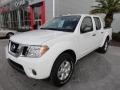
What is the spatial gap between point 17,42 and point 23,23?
16.9 metres

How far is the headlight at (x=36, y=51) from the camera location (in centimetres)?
296

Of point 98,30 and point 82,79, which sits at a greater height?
point 98,30

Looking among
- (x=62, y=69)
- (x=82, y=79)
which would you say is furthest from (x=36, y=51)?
(x=82, y=79)

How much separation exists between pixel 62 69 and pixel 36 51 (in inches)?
35.1

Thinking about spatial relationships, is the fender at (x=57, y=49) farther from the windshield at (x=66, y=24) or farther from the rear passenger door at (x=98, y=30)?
the rear passenger door at (x=98, y=30)

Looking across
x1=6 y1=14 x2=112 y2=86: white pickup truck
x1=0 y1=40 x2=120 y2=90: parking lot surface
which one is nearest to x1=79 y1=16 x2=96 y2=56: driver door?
x1=6 y1=14 x2=112 y2=86: white pickup truck

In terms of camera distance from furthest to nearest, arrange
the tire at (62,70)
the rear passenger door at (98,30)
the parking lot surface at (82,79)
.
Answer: the rear passenger door at (98,30)
the parking lot surface at (82,79)
the tire at (62,70)

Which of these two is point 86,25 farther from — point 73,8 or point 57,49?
point 73,8

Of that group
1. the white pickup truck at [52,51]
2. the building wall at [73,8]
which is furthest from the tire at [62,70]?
the building wall at [73,8]

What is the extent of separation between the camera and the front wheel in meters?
3.21

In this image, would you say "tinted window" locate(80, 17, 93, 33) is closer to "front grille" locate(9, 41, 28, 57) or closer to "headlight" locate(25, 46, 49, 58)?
"headlight" locate(25, 46, 49, 58)

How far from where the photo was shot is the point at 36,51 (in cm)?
300

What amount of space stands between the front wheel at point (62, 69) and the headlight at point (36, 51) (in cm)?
43

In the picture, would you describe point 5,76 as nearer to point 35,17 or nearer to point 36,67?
point 36,67
